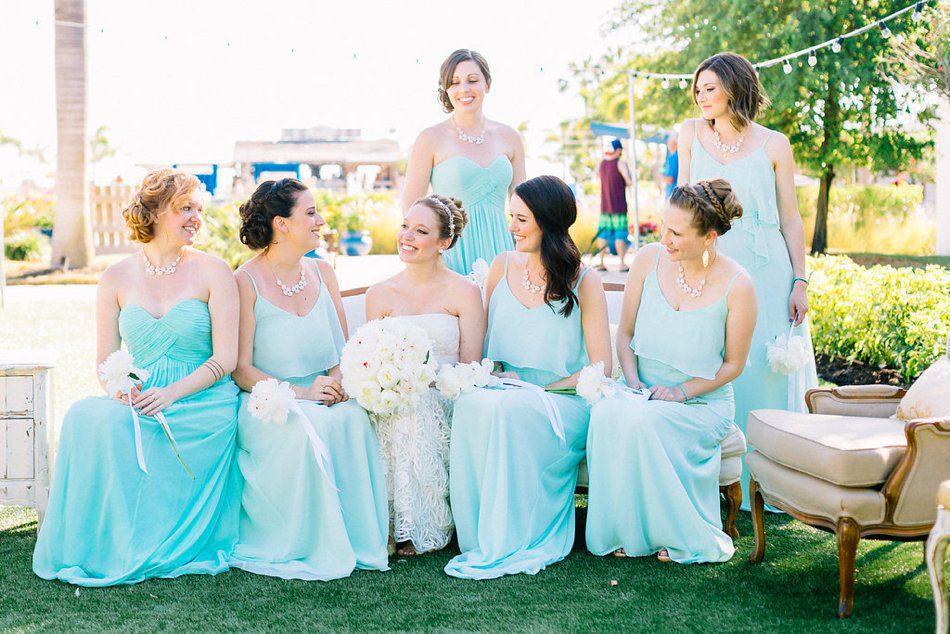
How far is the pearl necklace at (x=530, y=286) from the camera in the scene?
473 cm

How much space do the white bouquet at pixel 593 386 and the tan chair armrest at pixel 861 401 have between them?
→ 0.92 m

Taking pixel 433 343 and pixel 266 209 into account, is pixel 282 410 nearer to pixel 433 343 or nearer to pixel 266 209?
pixel 433 343

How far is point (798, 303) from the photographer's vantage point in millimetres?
5059

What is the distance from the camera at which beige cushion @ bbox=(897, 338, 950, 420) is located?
4027 mm

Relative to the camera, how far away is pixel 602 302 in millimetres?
4703

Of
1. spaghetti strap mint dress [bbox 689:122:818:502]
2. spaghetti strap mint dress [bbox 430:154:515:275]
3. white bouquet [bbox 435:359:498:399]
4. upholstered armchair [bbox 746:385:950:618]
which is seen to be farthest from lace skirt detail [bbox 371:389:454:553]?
spaghetti strap mint dress [bbox 689:122:818:502]

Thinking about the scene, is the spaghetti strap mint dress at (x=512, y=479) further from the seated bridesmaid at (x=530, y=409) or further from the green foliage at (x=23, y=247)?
the green foliage at (x=23, y=247)

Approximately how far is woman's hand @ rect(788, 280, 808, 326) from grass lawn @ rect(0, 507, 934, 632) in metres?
1.21

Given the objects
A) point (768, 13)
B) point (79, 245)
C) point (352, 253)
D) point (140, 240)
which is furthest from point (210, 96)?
point (140, 240)

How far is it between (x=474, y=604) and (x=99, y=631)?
1319 millimetres

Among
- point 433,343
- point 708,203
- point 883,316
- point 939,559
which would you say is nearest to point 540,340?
point 433,343

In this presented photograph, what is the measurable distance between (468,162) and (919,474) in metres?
2.71

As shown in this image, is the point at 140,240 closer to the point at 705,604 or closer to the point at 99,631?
the point at 99,631

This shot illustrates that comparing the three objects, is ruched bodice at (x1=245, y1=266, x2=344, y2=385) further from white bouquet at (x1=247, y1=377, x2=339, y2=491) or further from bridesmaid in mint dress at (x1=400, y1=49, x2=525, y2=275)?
bridesmaid in mint dress at (x1=400, y1=49, x2=525, y2=275)
